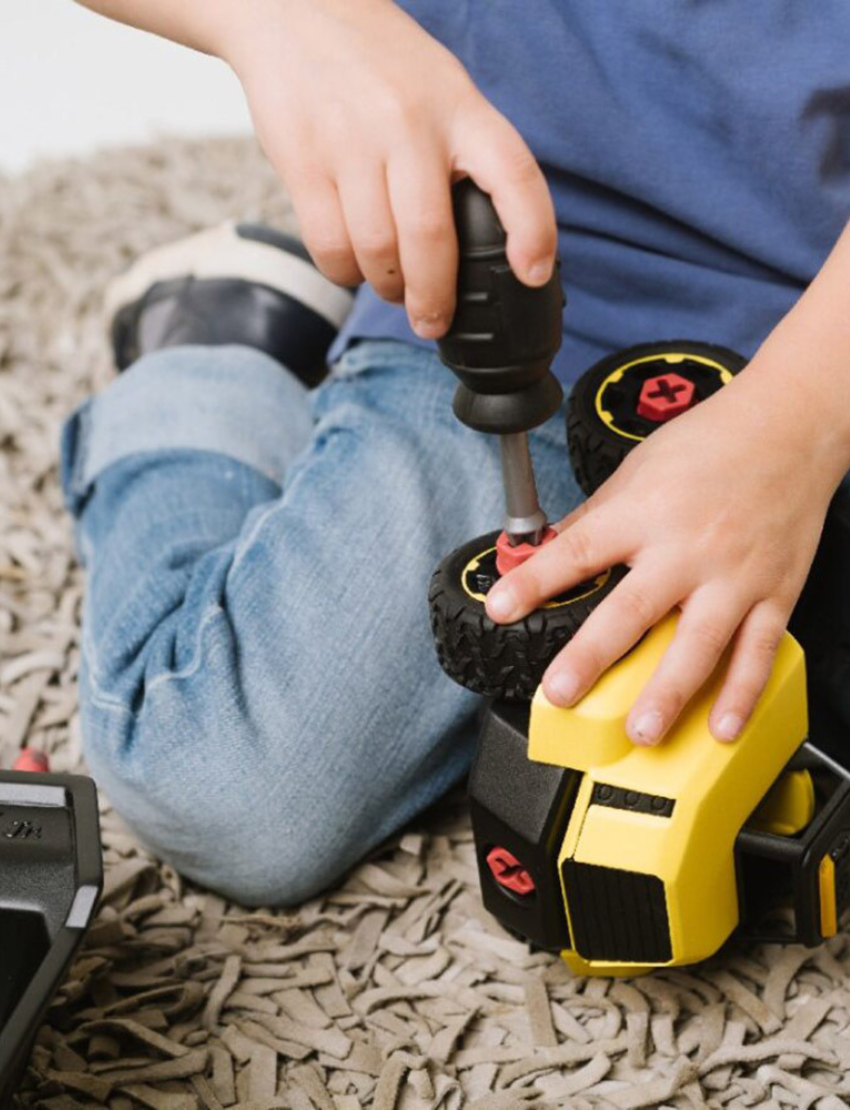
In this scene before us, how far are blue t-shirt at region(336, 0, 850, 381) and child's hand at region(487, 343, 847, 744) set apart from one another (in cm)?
17

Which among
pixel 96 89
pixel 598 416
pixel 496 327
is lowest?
pixel 96 89

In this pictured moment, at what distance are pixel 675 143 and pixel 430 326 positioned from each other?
0.36m

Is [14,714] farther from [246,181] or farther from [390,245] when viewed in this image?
[246,181]

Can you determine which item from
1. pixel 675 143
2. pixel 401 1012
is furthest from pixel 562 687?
pixel 675 143

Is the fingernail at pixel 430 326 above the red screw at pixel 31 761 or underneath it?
above

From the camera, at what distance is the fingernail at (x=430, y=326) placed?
0.71 metres

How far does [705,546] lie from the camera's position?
0.80 meters

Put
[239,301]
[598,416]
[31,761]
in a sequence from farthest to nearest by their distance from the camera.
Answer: [239,301] → [31,761] → [598,416]

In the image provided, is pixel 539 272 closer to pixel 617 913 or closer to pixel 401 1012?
pixel 617 913

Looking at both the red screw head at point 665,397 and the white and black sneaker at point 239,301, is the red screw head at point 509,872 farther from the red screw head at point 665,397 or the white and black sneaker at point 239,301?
the white and black sneaker at point 239,301

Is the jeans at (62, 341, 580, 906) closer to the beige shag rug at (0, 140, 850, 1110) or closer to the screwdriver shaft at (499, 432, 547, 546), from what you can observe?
the beige shag rug at (0, 140, 850, 1110)

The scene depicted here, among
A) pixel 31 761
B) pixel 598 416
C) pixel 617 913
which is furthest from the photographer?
pixel 31 761

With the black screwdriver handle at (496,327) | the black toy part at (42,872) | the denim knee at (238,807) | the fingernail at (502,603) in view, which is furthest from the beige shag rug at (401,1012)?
the black screwdriver handle at (496,327)

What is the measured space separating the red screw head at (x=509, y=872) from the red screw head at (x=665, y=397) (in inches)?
10.4
